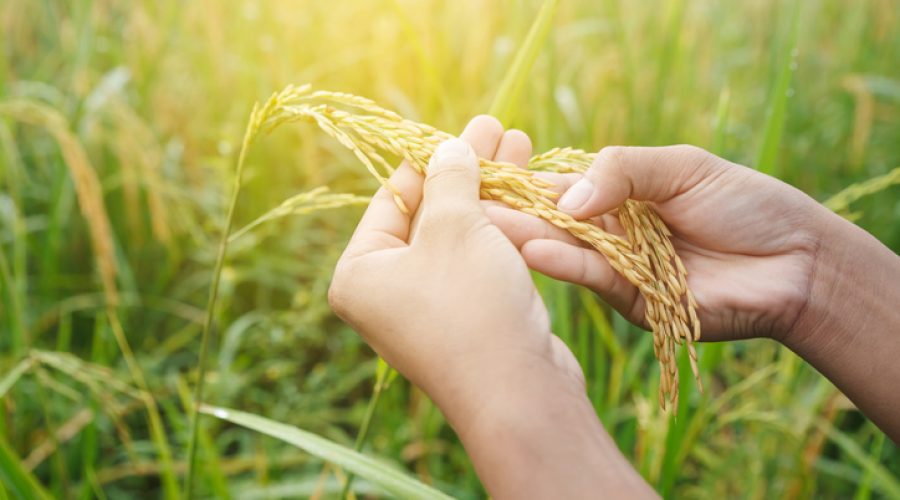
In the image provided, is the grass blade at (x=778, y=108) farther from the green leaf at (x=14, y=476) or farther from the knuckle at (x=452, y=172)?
the green leaf at (x=14, y=476)

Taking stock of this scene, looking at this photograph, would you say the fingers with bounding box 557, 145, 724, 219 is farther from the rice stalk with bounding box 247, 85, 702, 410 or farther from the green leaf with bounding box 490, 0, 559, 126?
the green leaf with bounding box 490, 0, 559, 126

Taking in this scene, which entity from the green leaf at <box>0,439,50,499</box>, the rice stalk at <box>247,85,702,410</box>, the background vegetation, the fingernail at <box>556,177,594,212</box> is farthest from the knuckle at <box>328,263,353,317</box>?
the green leaf at <box>0,439,50,499</box>

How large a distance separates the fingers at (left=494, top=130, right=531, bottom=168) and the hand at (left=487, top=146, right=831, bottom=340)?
0.07m

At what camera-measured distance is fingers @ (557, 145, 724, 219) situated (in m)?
1.14

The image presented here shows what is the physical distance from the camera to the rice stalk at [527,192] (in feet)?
3.28

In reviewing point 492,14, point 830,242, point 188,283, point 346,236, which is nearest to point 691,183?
point 830,242

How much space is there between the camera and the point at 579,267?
1.17m

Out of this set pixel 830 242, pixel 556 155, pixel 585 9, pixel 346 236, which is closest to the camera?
pixel 556 155

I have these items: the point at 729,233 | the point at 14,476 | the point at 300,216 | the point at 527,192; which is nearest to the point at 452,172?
the point at 527,192

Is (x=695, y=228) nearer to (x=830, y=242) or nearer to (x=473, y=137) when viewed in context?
(x=830, y=242)

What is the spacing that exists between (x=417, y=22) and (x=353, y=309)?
2128mm

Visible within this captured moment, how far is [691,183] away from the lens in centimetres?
128

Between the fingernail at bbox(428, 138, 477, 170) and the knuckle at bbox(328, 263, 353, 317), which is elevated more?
the fingernail at bbox(428, 138, 477, 170)

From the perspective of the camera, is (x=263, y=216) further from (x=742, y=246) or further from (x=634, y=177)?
(x=742, y=246)
